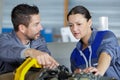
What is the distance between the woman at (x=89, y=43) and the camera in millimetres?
1606

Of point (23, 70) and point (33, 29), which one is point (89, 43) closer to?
point (33, 29)

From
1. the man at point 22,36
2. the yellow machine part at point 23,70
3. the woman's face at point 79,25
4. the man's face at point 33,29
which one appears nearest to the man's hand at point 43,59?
the yellow machine part at point 23,70

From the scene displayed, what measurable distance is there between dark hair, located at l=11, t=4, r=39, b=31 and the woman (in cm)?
22

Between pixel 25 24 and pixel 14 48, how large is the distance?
1.22 ft

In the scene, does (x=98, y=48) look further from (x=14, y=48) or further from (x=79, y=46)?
(x=14, y=48)

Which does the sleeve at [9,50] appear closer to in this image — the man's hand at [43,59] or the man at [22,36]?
the man at [22,36]

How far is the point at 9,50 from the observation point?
132 cm

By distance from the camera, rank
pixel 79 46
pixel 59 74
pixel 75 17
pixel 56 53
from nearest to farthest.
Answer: pixel 59 74, pixel 75 17, pixel 79 46, pixel 56 53

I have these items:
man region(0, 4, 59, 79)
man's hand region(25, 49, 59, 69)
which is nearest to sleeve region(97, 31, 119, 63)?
man region(0, 4, 59, 79)

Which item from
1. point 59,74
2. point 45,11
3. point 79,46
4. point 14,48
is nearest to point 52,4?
point 45,11

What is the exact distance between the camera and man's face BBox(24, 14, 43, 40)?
5.33 ft

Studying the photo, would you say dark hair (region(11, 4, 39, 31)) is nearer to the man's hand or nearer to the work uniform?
the work uniform

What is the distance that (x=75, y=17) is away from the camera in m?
1.69

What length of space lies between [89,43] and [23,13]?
1.27 ft
